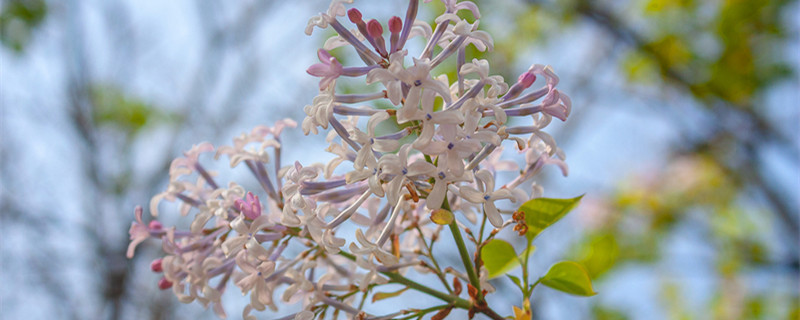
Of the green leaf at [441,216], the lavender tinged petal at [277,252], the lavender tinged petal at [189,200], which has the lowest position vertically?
the green leaf at [441,216]

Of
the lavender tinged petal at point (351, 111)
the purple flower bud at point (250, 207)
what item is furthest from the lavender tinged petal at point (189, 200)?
the lavender tinged petal at point (351, 111)

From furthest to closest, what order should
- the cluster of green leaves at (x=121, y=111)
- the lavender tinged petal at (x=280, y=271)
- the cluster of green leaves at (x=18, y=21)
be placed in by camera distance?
1. the cluster of green leaves at (x=121, y=111)
2. the cluster of green leaves at (x=18, y=21)
3. the lavender tinged petal at (x=280, y=271)

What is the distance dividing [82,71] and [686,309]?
22.9 feet

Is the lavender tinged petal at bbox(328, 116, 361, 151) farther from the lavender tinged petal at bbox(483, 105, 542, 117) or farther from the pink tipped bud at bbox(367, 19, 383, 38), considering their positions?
the lavender tinged petal at bbox(483, 105, 542, 117)

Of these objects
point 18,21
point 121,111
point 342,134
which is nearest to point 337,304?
point 342,134

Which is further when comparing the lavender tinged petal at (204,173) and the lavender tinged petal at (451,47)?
the lavender tinged petal at (204,173)

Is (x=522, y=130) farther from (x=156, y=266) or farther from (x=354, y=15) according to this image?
(x=156, y=266)

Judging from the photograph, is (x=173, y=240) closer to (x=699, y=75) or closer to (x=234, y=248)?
(x=234, y=248)

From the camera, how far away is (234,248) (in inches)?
38.6

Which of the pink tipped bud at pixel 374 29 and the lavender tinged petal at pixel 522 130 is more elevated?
the pink tipped bud at pixel 374 29

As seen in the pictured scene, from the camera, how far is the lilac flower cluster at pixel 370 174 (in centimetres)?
85

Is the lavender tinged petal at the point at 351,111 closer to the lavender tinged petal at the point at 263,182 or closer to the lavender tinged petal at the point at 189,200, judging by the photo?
the lavender tinged petal at the point at 263,182

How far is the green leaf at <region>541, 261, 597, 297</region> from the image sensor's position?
1.02 meters

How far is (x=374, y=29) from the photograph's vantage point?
0.90m
